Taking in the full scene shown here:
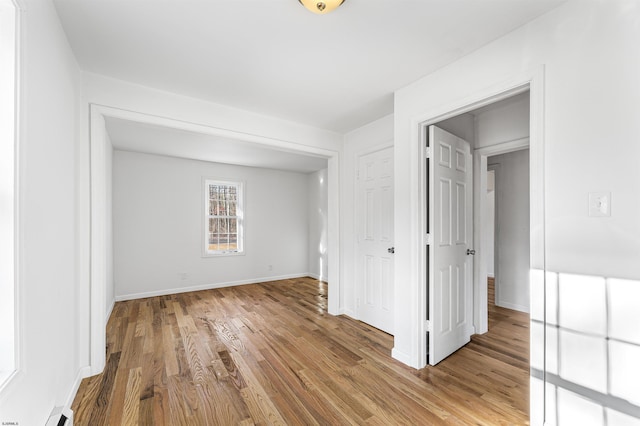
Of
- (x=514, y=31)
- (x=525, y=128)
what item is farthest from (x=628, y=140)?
(x=525, y=128)

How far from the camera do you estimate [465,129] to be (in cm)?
320

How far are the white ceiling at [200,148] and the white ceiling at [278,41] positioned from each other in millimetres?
701

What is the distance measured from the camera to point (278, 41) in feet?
6.42

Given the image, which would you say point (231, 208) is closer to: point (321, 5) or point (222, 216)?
point (222, 216)

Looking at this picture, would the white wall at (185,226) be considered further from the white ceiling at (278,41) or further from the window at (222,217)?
the white ceiling at (278,41)

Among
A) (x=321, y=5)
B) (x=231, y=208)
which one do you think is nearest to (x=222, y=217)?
(x=231, y=208)

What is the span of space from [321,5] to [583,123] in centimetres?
161

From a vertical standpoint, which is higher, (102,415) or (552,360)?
(552,360)

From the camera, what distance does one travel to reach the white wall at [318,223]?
6.09 meters

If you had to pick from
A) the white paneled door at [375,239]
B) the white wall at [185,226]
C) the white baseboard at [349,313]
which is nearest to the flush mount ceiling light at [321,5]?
the white paneled door at [375,239]

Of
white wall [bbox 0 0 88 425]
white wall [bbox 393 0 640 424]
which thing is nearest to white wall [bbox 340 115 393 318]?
white wall [bbox 393 0 640 424]

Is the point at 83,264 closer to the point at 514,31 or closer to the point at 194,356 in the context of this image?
the point at 194,356

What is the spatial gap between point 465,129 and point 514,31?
4.66 ft

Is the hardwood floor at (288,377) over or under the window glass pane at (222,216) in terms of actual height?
under
